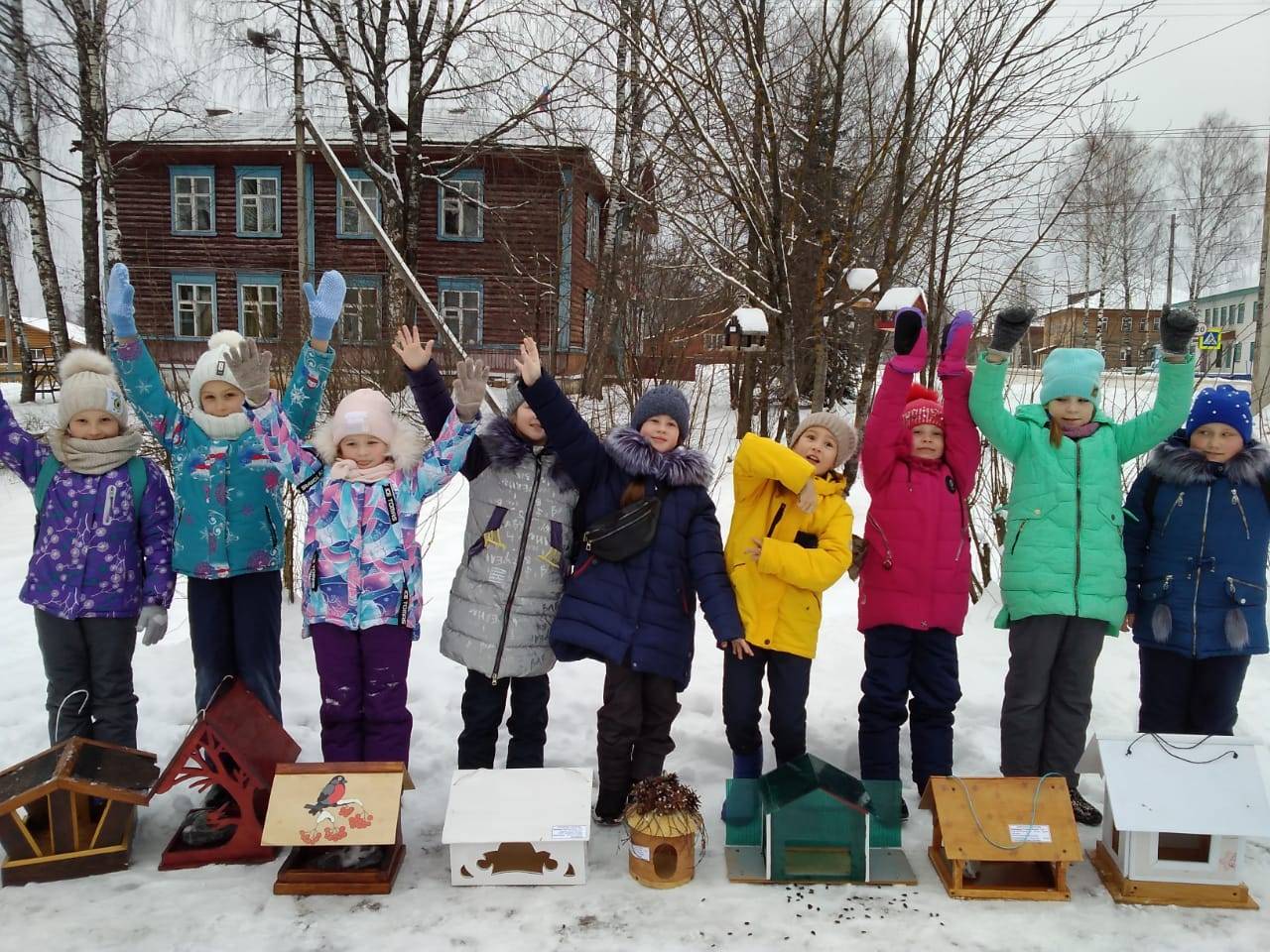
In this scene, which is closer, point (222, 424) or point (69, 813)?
point (69, 813)

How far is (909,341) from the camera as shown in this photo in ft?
9.94

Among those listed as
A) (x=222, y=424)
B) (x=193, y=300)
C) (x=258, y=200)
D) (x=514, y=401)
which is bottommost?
(x=222, y=424)

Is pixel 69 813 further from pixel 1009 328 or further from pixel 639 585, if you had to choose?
pixel 1009 328

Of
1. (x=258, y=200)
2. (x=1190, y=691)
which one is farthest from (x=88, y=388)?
(x=258, y=200)

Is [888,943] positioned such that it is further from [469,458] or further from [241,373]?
[241,373]

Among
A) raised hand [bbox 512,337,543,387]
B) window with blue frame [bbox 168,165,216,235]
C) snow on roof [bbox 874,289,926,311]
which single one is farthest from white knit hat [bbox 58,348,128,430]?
window with blue frame [bbox 168,165,216,235]

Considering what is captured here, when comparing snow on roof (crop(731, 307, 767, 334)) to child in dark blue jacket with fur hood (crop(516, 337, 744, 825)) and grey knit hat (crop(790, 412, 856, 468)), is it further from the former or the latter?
child in dark blue jacket with fur hood (crop(516, 337, 744, 825))

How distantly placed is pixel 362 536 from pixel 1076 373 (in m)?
2.62

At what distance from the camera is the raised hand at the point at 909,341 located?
9.78 feet

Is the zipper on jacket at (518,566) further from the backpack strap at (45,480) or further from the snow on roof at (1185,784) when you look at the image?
the snow on roof at (1185,784)

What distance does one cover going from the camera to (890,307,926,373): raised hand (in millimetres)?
2982

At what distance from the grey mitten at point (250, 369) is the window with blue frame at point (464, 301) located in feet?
55.3

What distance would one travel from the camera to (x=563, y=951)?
237 centimetres

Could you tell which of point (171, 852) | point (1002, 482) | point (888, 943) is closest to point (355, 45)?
point (1002, 482)
